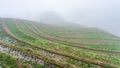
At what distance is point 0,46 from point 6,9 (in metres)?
101

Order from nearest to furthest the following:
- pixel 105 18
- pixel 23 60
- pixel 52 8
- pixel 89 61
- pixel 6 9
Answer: pixel 23 60
pixel 89 61
pixel 6 9
pixel 52 8
pixel 105 18

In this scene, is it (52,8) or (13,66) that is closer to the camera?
(13,66)

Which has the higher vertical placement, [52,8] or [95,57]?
[52,8]

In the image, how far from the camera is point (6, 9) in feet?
406

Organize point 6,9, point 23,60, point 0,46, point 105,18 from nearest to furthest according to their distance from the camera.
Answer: point 23,60 → point 0,46 → point 6,9 → point 105,18

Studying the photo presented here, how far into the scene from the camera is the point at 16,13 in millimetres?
126938

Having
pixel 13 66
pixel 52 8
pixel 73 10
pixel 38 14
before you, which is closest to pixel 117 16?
pixel 73 10

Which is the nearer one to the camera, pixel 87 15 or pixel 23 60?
pixel 23 60

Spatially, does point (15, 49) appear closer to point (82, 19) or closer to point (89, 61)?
point (89, 61)

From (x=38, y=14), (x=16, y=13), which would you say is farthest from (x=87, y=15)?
(x=16, y=13)

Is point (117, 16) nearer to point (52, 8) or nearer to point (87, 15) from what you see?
point (87, 15)

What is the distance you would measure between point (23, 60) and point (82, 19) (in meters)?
133

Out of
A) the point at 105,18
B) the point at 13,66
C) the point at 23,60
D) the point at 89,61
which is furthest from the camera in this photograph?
the point at 105,18

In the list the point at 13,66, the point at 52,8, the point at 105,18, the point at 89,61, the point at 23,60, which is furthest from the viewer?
the point at 105,18
